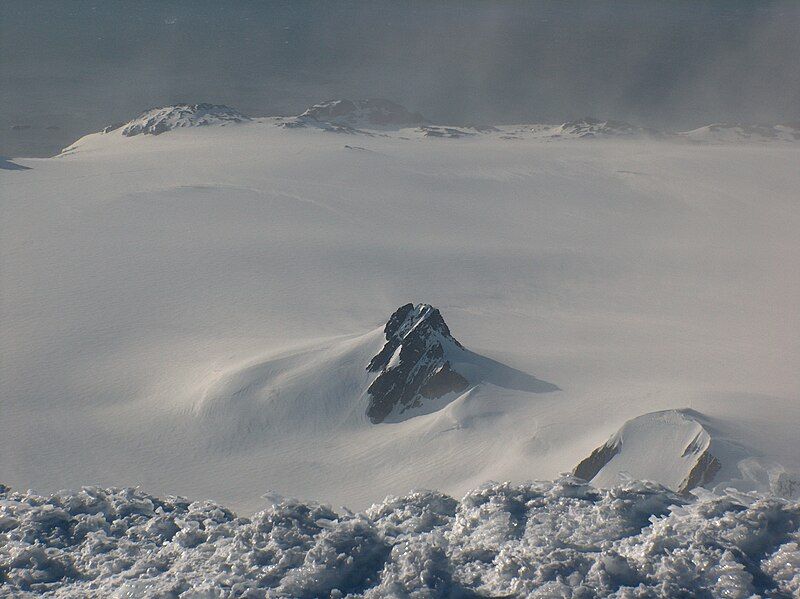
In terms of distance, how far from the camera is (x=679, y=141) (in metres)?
57.3

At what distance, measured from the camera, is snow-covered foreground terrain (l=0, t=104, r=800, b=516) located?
17.0m

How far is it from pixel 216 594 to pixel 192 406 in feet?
37.4

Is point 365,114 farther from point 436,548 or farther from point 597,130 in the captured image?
point 436,548

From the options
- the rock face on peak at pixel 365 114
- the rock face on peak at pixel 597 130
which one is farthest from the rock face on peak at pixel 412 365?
the rock face on peak at pixel 365 114

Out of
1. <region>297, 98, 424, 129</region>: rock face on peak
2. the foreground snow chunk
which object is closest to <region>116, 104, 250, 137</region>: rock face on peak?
<region>297, 98, 424, 129</region>: rock face on peak

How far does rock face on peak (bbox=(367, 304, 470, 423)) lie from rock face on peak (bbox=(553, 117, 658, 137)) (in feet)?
132

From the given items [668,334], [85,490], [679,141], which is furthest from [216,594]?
[679,141]

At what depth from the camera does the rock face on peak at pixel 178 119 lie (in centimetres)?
5756

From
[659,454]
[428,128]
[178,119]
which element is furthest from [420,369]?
[178,119]

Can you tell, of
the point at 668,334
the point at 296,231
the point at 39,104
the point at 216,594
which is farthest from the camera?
the point at 39,104

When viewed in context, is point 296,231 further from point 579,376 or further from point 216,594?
point 216,594

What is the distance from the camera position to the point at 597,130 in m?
58.5

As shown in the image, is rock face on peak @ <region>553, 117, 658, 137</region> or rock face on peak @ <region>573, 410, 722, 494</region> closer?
rock face on peak @ <region>573, 410, 722, 494</region>

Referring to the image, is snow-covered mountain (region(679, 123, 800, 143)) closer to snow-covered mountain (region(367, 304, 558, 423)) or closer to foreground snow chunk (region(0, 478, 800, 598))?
snow-covered mountain (region(367, 304, 558, 423))
